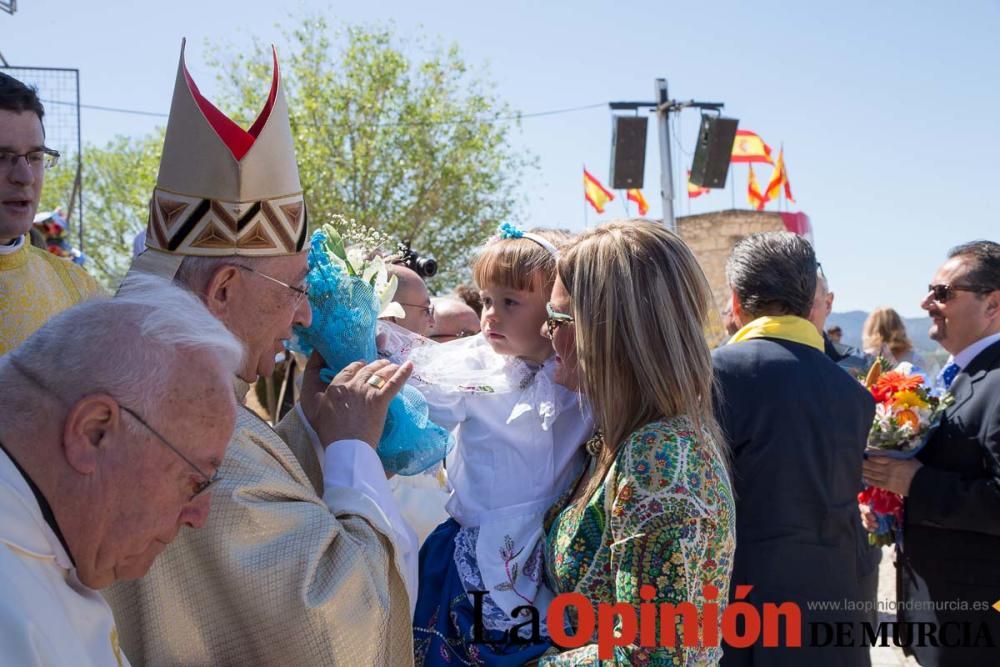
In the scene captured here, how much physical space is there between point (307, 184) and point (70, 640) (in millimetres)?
16179

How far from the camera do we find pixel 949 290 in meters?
4.16

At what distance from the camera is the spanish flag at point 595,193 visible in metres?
18.7

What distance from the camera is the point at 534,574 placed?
236 centimetres

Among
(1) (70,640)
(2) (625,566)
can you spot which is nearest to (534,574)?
(2) (625,566)

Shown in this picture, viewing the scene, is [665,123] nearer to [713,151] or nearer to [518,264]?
[713,151]

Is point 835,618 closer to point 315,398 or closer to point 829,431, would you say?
point 829,431

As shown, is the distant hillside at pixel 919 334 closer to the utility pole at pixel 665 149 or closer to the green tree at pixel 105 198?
the utility pole at pixel 665 149

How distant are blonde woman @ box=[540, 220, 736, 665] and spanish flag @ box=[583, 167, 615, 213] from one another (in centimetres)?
1670

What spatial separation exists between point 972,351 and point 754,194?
1819 cm

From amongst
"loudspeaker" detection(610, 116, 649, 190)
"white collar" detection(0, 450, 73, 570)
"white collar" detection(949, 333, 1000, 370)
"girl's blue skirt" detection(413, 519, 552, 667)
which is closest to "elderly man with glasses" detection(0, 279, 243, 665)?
"white collar" detection(0, 450, 73, 570)

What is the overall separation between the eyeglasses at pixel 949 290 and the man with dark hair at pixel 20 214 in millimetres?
3507

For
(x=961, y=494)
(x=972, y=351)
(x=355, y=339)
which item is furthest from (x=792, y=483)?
(x=355, y=339)

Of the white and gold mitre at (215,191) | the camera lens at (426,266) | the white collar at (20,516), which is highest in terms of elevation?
the white and gold mitre at (215,191)

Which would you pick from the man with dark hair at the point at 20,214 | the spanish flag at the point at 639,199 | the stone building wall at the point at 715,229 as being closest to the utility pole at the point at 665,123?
the spanish flag at the point at 639,199
